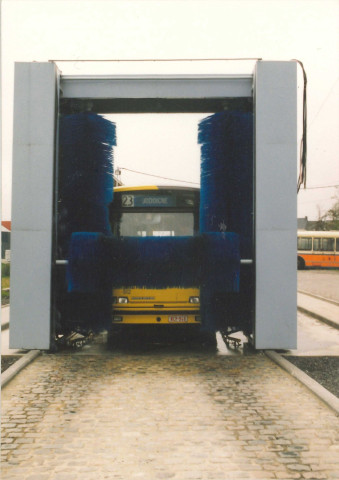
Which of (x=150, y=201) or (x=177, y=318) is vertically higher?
(x=150, y=201)

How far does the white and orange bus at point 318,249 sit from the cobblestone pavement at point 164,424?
3356 cm

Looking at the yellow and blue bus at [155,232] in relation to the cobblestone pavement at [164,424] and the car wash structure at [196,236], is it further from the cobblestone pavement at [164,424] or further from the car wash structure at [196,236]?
the cobblestone pavement at [164,424]

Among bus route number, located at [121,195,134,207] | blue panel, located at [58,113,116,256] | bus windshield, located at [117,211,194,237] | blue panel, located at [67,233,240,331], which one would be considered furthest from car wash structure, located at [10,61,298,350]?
bus route number, located at [121,195,134,207]

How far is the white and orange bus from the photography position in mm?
39750

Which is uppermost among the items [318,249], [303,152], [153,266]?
[303,152]

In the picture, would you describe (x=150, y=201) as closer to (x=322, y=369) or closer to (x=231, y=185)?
(x=231, y=185)

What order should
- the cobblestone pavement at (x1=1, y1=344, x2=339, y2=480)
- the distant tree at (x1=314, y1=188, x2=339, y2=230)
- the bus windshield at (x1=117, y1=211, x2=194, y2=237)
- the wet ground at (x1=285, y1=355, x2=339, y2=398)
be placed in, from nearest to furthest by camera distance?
the cobblestone pavement at (x1=1, y1=344, x2=339, y2=480) → the wet ground at (x1=285, y1=355, x2=339, y2=398) → the bus windshield at (x1=117, y1=211, x2=194, y2=237) → the distant tree at (x1=314, y1=188, x2=339, y2=230)

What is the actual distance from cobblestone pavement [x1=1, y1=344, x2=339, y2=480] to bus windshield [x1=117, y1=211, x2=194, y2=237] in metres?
2.48

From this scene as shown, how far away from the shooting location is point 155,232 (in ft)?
30.3

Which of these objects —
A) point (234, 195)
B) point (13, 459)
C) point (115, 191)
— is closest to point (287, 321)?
point (234, 195)

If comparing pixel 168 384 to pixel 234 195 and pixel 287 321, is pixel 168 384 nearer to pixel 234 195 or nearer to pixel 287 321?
pixel 287 321

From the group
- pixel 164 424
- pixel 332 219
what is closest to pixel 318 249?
pixel 332 219

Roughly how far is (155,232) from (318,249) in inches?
1295

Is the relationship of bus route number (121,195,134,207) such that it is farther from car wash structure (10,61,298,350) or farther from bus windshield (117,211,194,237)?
car wash structure (10,61,298,350)
